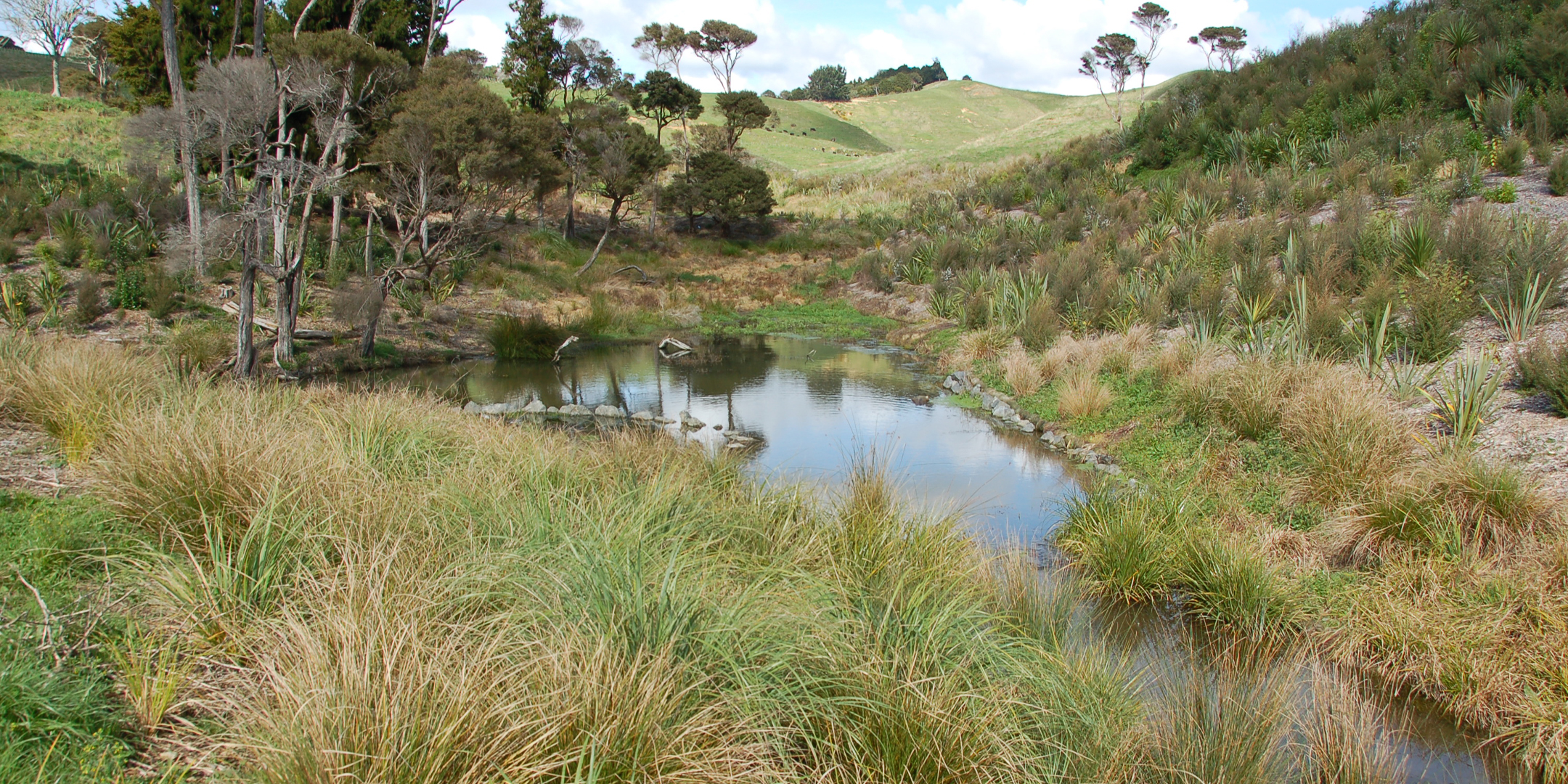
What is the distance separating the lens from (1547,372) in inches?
296

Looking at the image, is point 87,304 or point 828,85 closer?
point 87,304

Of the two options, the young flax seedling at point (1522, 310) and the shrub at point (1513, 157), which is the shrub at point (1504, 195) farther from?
A: the young flax seedling at point (1522, 310)

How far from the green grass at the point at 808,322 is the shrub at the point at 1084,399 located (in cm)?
1023

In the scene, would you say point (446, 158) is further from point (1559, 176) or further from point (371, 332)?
point (1559, 176)

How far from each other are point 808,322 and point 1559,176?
16.4 metres

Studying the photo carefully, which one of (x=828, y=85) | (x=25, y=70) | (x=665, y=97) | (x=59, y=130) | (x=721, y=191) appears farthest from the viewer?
(x=828, y=85)

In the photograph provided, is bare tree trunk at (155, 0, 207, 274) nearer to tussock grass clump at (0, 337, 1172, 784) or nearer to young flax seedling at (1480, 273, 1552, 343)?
tussock grass clump at (0, 337, 1172, 784)

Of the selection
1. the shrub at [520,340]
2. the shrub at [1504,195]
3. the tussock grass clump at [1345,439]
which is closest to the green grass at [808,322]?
the shrub at [520,340]

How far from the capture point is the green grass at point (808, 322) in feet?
74.6

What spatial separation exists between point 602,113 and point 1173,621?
1206 inches

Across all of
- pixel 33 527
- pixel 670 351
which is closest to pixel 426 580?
pixel 33 527

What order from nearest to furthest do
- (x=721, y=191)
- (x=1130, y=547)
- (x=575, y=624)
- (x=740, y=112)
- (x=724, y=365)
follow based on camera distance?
1. (x=575, y=624)
2. (x=1130, y=547)
3. (x=724, y=365)
4. (x=721, y=191)
5. (x=740, y=112)

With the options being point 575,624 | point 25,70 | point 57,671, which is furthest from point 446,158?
point 25,70

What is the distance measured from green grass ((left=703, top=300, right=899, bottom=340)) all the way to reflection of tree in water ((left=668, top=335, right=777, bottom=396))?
1473 mm
